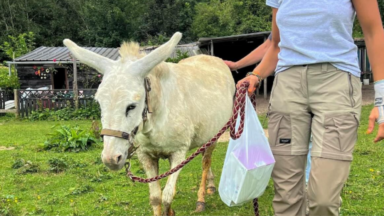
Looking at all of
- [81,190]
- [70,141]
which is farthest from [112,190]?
[70,141]

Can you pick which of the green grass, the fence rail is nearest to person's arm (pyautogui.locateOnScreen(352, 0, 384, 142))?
the green grass

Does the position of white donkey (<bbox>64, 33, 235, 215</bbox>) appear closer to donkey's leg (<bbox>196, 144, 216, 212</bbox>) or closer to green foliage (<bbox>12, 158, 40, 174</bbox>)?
donkey's leg (<bbox>196, 144, 216, 212</bbox>)

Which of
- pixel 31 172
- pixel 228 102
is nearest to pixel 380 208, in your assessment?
pixel 228 102

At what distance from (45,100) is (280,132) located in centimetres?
1503

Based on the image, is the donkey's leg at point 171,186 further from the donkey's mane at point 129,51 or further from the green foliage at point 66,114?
the green foliage at point 66,114

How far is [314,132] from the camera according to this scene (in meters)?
2.25

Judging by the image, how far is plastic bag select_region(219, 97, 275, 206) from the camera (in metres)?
2.31

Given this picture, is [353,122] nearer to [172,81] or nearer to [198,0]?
[172,81]

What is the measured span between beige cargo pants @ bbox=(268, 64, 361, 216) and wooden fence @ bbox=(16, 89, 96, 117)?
→ 1392 cm

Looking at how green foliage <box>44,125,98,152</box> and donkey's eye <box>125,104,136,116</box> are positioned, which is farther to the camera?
green foliage <box>44,125,98,152</box>

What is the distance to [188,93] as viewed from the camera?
13.2ft

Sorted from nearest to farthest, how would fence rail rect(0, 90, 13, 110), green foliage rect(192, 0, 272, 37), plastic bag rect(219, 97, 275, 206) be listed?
plastic bag rect(219, 97, 275, 206) → fence rail rect(0, 90, 13, 110) → green foliage rect(192, 0, 272, 37)

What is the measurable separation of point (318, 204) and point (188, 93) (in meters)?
2.17

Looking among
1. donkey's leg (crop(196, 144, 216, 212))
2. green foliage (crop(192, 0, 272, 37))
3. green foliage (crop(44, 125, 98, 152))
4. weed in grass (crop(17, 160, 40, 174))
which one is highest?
green foliage (crop(192, 0, 272, 37))
